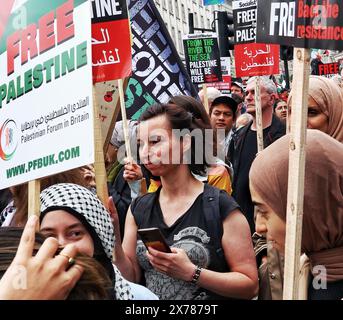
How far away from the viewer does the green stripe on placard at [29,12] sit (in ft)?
10.3

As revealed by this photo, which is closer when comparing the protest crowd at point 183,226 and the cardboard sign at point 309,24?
the protest crowd at point 183,226

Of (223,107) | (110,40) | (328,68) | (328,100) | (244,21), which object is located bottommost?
(223,107)

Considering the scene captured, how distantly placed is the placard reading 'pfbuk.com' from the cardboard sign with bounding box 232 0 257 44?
19.7ft

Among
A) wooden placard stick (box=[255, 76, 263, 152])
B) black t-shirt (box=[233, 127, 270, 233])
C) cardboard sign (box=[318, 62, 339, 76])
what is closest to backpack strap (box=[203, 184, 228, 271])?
black t-shirt (box=[233, 127, 270, 233])

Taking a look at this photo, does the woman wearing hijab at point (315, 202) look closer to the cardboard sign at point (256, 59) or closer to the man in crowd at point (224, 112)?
the man in crowd at point (224, 112)

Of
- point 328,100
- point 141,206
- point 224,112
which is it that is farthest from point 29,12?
point 224,112

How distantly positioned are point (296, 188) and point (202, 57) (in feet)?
26.3

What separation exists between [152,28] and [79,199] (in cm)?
315

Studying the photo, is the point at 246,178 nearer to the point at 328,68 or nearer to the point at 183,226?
the point at 183,226

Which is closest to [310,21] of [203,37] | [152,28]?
[152,28]

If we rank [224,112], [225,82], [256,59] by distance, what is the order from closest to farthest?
[224,112] < [256,59] < [225,82]

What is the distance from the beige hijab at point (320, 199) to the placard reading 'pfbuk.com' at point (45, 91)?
0.63m

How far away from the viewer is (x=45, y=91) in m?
3.13

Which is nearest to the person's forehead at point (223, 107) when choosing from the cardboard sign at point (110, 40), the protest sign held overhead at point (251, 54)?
the protest sign held overhead at point (251, 54)
